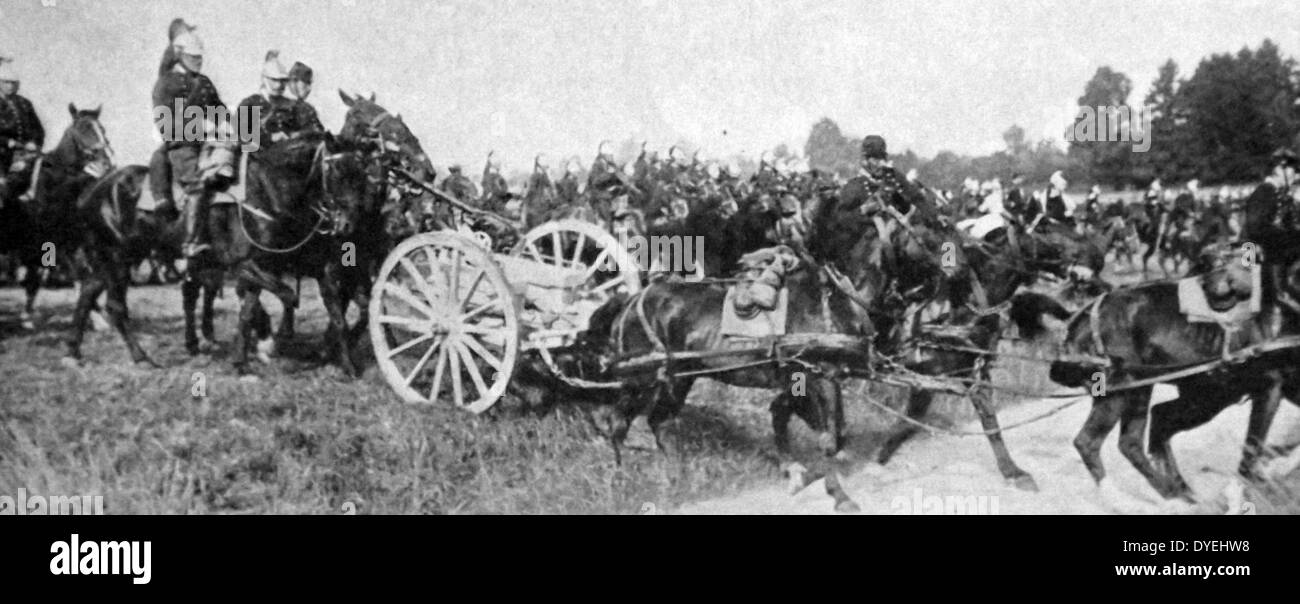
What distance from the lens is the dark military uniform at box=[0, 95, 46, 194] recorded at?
5.73 m

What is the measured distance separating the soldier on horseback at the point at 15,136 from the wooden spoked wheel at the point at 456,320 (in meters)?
2.30

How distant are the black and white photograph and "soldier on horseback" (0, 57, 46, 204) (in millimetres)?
19

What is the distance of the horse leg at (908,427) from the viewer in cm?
553

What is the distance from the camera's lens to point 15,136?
5797 mm

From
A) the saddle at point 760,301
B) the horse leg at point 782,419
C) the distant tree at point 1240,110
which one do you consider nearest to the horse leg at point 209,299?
the saddle at point 760,301

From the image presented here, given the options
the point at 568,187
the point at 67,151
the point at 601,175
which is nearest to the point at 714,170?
the point at 601,175

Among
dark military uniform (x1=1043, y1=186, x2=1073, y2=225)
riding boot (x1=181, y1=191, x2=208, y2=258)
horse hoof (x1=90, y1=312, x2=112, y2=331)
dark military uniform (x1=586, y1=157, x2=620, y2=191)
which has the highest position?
dark military uniform (x1=586, y1=157, x2=620, y2=191)

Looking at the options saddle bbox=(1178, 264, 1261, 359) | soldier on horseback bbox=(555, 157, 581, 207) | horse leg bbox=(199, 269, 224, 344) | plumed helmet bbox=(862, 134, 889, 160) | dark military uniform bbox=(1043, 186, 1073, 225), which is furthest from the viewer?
soldier on horseback bbox=(555, 157, 581, 207)

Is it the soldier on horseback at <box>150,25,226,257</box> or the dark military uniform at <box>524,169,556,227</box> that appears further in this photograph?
the dark military uniform at <box>524,169,556,227</box>

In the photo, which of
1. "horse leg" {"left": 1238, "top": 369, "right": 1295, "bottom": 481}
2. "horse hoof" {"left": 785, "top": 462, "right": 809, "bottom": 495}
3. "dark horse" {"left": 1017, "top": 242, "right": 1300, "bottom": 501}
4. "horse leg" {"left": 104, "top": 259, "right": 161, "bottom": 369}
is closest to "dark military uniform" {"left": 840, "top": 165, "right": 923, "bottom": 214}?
"dark horse" {"left": 1017, "top": 242, "right": 1300, "bottom": 501}

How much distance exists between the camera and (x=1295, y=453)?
4965 mm

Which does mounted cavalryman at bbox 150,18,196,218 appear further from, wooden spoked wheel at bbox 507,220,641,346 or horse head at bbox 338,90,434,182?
wooden spoked wheel at bbox 507,220,641,346

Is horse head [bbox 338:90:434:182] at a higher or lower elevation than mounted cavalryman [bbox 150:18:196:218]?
higher
